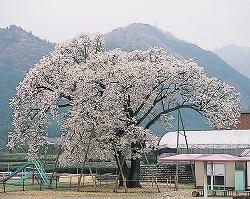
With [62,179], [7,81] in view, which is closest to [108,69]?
[62,179]

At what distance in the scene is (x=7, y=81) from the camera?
117 metres

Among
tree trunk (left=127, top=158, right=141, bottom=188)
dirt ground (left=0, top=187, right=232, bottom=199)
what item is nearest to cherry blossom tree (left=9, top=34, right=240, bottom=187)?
tree trunk (left=127, top=158, right=141, bottom=188)

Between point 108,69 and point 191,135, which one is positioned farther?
point 191,135

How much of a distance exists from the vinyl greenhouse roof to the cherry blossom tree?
7.85 m

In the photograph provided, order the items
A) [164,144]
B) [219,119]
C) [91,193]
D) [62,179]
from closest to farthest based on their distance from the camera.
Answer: [91,193], [219,119], [62,179], [164,144]

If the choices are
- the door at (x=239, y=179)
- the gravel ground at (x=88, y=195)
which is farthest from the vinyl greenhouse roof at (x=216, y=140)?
the gravel ground at (x=88, y=195)

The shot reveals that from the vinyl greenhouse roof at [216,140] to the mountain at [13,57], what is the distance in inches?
1626

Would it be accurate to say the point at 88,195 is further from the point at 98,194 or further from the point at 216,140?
the point at 216,140

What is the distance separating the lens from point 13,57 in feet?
483

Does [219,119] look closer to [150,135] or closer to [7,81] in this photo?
[150,135]

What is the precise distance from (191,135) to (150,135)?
15856 millimetres

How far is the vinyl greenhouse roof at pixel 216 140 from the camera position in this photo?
48406 millimetres

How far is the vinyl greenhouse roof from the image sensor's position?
159 feet

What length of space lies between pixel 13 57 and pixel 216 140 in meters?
103
